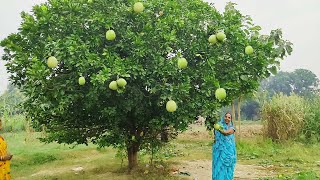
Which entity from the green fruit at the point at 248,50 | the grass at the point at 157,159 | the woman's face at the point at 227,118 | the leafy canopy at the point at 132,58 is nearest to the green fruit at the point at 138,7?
the leafy canopy at the point at 132,58

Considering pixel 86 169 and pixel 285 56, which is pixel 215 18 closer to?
pixel 86 169

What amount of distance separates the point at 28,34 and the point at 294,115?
38.1 feet

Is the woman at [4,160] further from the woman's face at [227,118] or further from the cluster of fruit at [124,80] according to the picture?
the woman's face at [227,118]

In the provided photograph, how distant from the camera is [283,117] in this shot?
15383 mm

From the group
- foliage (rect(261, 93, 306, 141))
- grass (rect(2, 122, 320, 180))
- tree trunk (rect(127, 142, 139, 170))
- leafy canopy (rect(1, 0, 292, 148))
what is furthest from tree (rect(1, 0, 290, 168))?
foliage (rect(261, 93, 306, 141))

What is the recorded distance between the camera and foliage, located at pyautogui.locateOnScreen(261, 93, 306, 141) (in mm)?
15352

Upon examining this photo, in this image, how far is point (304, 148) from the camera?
13789 millimetres

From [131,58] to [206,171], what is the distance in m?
4.86

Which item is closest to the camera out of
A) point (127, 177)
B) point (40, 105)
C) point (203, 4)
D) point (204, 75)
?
point (40, 105)

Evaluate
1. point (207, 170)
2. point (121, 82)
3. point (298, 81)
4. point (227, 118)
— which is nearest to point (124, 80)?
point (121, 82)

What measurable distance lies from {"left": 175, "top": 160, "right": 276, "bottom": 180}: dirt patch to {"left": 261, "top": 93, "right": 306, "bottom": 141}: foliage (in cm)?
468

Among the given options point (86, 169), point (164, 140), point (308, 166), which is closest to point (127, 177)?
point (164, 140)

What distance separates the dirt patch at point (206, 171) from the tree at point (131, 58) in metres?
2.49

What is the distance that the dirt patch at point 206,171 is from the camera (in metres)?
9.41
